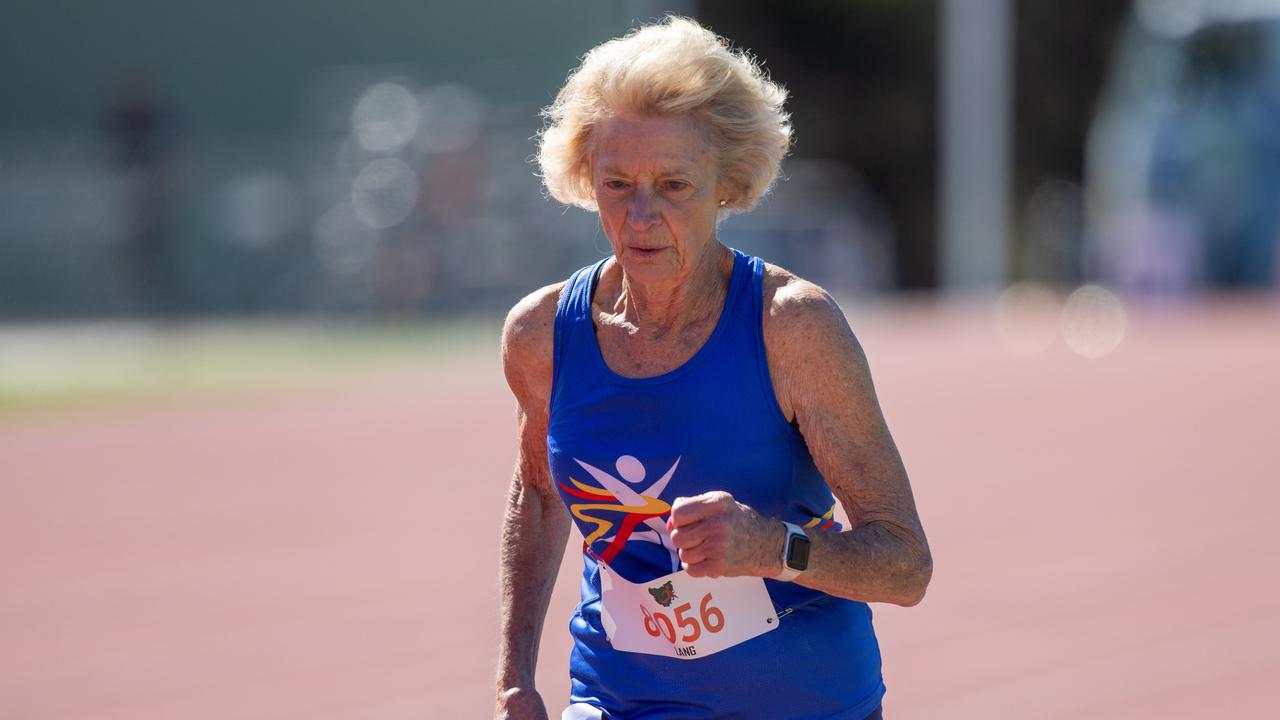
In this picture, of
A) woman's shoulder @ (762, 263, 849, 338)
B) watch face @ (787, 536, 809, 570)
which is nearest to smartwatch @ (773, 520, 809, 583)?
watch face @ (787, 536, 809, 570)

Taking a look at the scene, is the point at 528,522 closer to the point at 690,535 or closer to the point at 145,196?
the point at 690,535

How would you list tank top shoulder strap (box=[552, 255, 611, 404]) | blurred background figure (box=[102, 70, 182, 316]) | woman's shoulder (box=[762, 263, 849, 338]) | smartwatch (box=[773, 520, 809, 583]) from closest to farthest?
smartwatch (box=[773, 520, 809, 583]), woman's shoulder (box=[762, 263, 849, 338]), tank top shoulder strap (box=[552, 255, 611, 404]), blurred background figure (box=[102, 70, 182, 316])

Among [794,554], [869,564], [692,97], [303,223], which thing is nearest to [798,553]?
[794,554]

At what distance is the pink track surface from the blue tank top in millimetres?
2962

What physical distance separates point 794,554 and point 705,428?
0.91ft

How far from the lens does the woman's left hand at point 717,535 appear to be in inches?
96.7

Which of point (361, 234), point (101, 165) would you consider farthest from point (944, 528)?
point (101, 165)

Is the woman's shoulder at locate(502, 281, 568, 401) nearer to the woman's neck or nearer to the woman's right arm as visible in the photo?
the woman's right arm

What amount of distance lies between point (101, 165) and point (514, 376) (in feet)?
70.1

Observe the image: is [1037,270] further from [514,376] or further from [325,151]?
[514,376]

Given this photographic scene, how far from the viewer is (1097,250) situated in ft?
86.8

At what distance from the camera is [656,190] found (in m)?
2.84

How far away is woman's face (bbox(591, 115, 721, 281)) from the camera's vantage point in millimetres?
2824

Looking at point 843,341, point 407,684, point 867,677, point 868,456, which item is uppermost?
point 843,341
